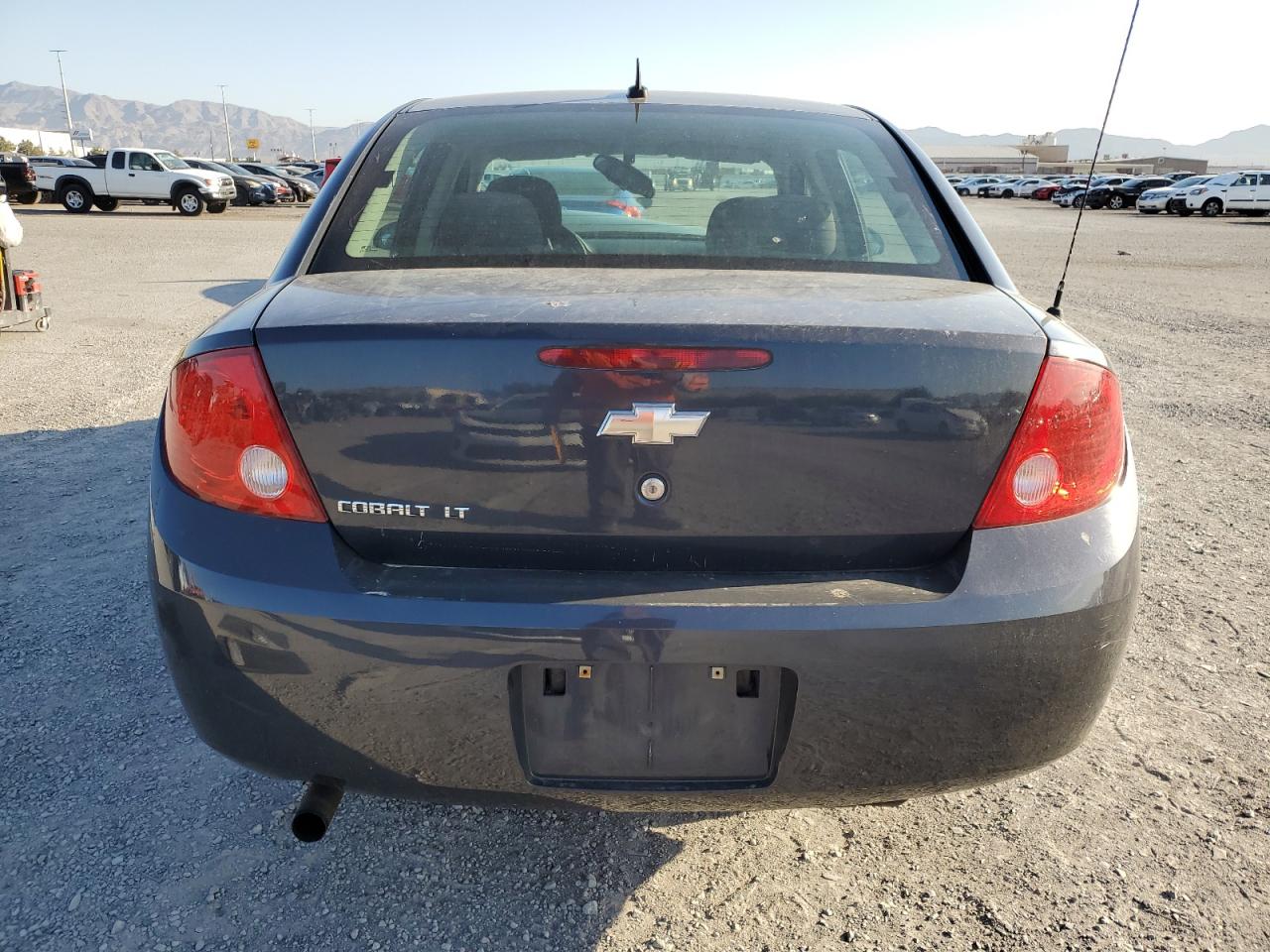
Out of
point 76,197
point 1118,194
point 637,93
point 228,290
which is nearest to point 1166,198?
point 1118,194

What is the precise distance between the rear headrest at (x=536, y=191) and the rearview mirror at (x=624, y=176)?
6.6 inches

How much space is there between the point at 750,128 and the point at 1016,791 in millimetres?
1900

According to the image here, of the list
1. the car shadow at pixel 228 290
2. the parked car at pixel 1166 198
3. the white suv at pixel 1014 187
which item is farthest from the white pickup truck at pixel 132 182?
the white suv at pixel 1014 187

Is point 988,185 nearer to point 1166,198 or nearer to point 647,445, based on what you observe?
point 1166,198

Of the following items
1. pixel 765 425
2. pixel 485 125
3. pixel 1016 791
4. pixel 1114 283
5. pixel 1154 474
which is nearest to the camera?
pixel 765 425

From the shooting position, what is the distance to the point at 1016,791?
242 cm

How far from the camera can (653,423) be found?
156 cm

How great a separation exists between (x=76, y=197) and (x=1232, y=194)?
4213cm

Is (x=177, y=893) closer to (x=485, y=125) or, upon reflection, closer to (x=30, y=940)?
(x=30, y=940)

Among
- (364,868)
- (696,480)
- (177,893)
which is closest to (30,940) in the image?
(177,893)

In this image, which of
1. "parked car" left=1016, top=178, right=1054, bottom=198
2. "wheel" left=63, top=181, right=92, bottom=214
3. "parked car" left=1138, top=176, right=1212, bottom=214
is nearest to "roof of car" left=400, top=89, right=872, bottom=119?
"wheel" left=63, top=181, right=92, bottom=214

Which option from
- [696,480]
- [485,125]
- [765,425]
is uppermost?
[485,125]

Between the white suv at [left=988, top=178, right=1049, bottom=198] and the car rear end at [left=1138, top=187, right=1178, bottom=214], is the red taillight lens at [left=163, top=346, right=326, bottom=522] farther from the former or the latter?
the white suv at [left=988, top=178, right=1049, bottom=198]

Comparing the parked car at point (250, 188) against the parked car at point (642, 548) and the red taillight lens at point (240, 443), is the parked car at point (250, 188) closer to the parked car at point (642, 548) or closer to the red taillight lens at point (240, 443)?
the red taillight lens at point (240, 443)
